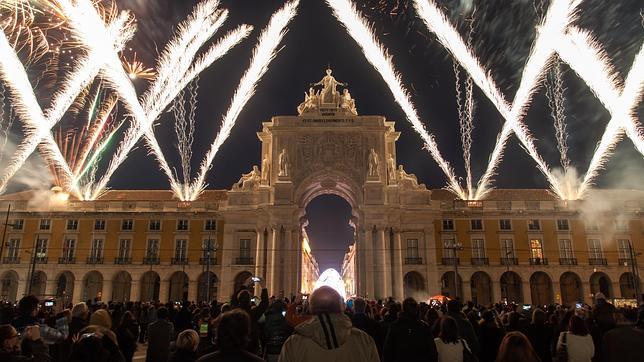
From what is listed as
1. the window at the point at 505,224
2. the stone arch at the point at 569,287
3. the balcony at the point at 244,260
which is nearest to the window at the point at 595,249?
the stone arch at the point at 569,287

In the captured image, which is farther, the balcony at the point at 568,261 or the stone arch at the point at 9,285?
the stone arch at the point at 9,285

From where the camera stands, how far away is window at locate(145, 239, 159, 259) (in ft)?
172

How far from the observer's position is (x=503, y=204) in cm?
5288

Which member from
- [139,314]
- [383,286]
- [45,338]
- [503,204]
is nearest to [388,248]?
[383,286]

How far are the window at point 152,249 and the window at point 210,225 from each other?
5668 mm

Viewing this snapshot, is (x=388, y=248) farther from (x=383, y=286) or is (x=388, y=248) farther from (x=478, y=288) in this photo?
(x=478, y=288)

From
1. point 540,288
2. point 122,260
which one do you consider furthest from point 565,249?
point 122,260

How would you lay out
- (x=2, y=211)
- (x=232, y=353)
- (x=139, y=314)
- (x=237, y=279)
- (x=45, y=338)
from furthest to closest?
(x=2, y=211) → (x=237, y=279) → (x=139, y=314) → (x=45, y=338) → (x=232, y=353)

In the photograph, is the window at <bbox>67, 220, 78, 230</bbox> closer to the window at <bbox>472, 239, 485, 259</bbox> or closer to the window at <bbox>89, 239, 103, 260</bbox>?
the window at <bbox>89, 239, 103, 260</bbox>

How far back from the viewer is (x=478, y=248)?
169 ft

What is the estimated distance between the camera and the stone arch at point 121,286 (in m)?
53.0

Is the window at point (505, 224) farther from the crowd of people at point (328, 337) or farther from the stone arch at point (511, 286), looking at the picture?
the crowd of people at point (328, 337)

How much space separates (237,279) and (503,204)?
30099mm

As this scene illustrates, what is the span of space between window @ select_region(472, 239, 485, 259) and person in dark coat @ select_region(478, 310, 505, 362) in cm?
4396
